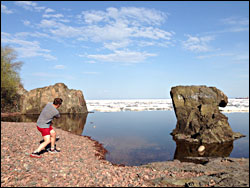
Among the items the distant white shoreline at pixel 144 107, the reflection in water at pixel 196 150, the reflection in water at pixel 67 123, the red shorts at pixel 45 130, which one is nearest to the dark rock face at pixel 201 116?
the reflection in water at pixel 196 150

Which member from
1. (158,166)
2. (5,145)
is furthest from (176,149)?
(5,145)

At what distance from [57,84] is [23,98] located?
843 centimetres

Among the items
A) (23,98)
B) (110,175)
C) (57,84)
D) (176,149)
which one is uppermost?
(57,84)

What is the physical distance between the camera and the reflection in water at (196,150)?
15.6m

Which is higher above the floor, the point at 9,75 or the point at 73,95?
the point at 9,75

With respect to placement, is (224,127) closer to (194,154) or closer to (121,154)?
(194,154)

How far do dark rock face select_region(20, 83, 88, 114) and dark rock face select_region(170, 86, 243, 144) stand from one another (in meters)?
30.4

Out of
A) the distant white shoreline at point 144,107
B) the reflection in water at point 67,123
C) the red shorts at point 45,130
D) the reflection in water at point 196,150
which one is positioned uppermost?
the red shorts at point 45,130

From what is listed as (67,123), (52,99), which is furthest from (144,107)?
(67,123)

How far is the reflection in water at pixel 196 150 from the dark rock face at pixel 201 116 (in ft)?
5.12

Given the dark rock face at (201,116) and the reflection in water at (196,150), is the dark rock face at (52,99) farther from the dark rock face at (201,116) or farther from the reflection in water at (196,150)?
the reflection in water at (196,150)

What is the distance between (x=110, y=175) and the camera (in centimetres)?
816

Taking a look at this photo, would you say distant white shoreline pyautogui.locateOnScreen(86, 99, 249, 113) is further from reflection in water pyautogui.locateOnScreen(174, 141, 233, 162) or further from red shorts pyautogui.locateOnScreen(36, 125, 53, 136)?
red shorts pyautogui.locateOnScreen(36, 125, 53, 136)

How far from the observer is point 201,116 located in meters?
24.0
